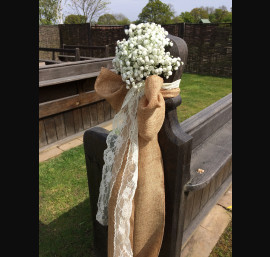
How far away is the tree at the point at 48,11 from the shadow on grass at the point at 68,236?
23497 millimetres

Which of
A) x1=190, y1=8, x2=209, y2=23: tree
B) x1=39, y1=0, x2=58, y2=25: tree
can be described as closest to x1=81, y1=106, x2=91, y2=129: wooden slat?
x1=39, y1=0, x2=58, y2=25: tree

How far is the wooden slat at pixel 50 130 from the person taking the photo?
415 cm

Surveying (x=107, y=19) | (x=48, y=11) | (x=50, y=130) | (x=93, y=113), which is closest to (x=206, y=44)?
(x=93, y=113)

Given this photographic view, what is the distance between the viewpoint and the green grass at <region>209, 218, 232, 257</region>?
7.86 ft

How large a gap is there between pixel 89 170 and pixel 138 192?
0.68 meters

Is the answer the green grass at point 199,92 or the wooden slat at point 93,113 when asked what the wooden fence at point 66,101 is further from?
the green grass at point 199,92

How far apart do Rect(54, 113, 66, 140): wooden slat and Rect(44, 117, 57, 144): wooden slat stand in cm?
6

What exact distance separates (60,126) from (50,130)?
21 centimetres

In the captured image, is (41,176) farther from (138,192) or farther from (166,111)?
(166,111)

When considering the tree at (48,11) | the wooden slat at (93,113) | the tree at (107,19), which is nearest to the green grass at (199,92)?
the wooden slat at (93,113)

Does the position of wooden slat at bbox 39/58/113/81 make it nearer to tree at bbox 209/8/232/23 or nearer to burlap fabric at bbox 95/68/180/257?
burlap fabric at bbox 95/68/180/257

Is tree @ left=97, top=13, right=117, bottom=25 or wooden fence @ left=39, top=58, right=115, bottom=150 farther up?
tree @ left=97, top=13, right=117, bottom=25

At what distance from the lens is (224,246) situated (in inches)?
98.0

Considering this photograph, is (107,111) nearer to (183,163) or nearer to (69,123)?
(69,123)
